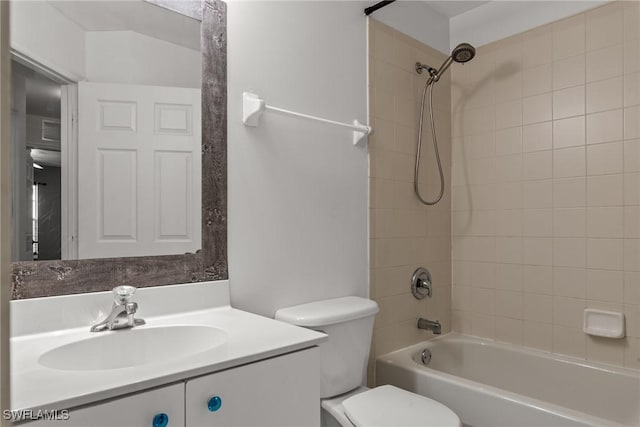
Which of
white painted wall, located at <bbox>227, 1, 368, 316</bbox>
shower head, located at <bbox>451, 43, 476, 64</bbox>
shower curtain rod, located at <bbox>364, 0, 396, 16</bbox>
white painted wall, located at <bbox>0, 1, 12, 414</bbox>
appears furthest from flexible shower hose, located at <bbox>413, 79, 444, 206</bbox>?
white painted wall, located at <bbox>0, 1, 12, 414</bbox>

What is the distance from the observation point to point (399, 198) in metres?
2.20

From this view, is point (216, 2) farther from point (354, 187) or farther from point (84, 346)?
point (84, 346)

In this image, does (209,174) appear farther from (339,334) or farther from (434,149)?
(434,149)

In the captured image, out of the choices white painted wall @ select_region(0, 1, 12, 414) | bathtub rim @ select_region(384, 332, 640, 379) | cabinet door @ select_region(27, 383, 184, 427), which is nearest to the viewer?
white painted wall @ select_region(0, 1, 12, 414)

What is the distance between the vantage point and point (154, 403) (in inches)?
32.6

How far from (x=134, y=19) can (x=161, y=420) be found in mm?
1153

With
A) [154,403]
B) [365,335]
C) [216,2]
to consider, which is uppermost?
[216,2]

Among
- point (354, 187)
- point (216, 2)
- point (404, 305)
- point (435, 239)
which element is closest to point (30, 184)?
point (216, 2)

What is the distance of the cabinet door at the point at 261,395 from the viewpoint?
901 millimetres

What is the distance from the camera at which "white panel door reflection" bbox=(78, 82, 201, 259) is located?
1215 millimetres

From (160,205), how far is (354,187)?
0.93 m

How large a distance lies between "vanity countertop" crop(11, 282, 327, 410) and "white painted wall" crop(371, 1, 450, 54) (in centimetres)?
161

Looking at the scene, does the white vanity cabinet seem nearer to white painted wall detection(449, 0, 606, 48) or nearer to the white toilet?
the white toilet

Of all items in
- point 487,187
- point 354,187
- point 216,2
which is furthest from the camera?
point 487,187
